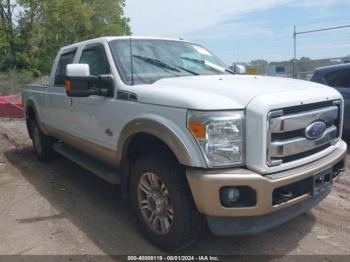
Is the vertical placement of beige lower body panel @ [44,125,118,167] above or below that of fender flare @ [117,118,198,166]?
below

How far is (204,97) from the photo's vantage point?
10.5 ft

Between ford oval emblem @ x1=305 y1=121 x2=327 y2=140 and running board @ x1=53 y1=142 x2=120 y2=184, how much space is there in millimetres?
2023

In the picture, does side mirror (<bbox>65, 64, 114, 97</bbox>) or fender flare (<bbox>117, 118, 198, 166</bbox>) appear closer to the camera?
fender flare (<bbox>117, 118, 198, 166</bbox>)

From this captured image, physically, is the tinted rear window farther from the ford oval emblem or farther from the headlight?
the headlight

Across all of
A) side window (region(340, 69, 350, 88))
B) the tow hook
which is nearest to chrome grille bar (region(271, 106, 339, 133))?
the tow hook

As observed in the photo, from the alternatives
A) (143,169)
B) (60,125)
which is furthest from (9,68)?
(143,169)

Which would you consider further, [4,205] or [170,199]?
[4,205]

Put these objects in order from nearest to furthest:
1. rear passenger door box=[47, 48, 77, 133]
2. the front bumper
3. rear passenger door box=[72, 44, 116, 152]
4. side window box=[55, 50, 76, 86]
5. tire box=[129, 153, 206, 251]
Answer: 1. the front bumper
2. tire box=[129, 153, 206, 251]
3. rear passenger door box=[72, 44, 116, 152]
4. rear passenger door box=[47, 48, 77, 133]
5. side window box=[55, 50, 76, 86]

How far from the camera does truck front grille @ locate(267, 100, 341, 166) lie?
315cm

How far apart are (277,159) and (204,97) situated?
758 millimetres

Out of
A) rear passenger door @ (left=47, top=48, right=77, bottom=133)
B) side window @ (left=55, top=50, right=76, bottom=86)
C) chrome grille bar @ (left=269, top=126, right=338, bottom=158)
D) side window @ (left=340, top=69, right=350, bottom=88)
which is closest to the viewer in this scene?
chrome grille bar @ (left=269, top=126, right=338, bottom=158)

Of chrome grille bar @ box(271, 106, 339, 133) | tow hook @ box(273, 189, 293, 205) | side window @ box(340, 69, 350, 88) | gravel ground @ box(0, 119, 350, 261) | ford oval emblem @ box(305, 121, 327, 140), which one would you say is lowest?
gravel ground @ box(0, 119, 350, 261)

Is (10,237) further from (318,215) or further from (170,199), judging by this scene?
(318,215)

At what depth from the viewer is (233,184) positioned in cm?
307
